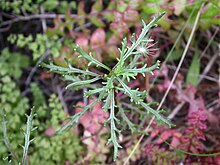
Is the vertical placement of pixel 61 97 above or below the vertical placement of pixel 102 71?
below

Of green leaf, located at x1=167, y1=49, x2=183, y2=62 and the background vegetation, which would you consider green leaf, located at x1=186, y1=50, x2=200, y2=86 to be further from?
green leaf, located at x1=167, y1=49, x2=183, y2=62

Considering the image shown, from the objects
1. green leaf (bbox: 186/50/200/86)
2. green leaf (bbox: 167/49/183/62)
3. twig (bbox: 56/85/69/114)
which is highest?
green leaf (bbox: 167/49/183/62)

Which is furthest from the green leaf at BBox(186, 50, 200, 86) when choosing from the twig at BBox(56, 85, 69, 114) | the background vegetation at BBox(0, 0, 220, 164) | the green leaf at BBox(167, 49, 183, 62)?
the twig at BBox(56, 85, 69, 114)

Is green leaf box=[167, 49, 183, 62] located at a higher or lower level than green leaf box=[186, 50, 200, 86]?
A: higher

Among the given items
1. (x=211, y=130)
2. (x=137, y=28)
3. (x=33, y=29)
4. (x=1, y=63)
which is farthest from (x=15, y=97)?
(x=211, y=130)

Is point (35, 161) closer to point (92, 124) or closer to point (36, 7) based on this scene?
point (92, 124)

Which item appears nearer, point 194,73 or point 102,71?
point 194,73

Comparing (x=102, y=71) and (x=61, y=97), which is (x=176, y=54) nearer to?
(x=102, y=71)

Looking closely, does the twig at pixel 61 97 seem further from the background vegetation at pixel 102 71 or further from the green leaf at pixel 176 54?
the green leaf at pixel 176 54

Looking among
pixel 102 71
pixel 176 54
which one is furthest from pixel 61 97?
pixel 176 54
